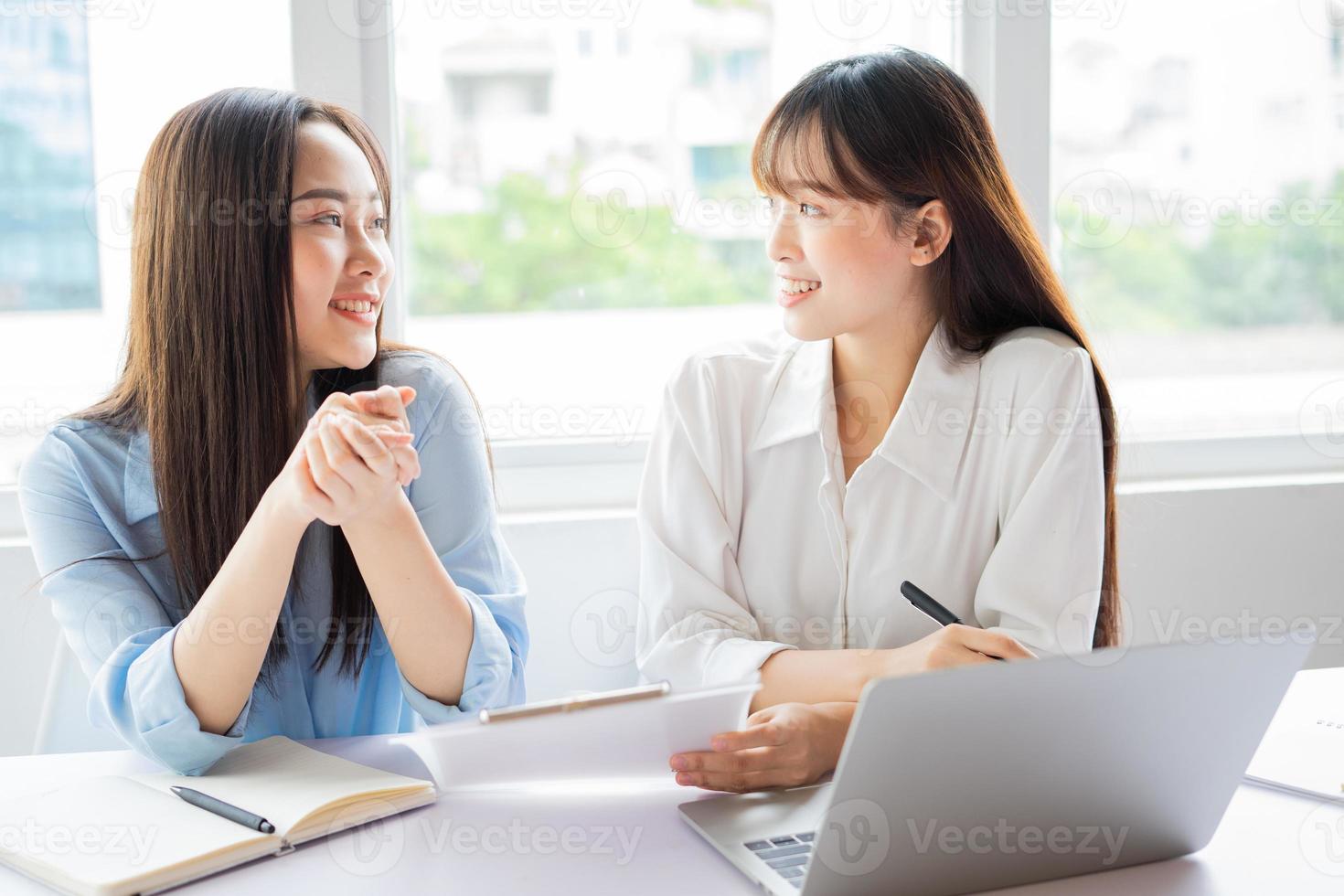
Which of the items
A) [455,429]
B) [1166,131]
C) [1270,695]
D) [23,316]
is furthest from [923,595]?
[23,316]

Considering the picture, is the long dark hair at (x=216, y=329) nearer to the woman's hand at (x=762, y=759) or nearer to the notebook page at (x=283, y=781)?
the notebook page at (x=283, y=781)

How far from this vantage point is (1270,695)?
2.91 ft

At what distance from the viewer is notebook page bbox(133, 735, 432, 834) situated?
1.01 m

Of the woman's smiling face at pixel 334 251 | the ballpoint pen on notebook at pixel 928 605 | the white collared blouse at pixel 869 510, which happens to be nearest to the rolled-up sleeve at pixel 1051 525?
the white collared blouse at pixel 869 510

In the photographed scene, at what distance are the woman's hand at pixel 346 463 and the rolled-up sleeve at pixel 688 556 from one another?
0.48 meters

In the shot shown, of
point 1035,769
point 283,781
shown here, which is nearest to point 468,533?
point 283,781

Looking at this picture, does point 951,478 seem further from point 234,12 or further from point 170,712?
point 234,12

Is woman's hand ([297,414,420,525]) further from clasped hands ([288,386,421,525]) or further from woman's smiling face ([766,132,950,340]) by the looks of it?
woman's smiling face ([766,132,950,340])

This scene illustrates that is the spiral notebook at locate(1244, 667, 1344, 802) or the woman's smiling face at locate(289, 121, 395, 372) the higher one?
the woman's smiling face at locate(289, 121, 395, 372)

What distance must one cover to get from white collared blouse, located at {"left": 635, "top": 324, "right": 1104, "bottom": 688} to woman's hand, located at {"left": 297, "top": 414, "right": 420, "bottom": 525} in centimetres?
48

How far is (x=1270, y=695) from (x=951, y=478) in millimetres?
682

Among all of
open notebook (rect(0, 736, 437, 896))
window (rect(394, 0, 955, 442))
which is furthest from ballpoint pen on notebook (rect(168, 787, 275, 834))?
window (rect(394, 0, 955, 442))

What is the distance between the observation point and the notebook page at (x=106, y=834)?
907 millimetres

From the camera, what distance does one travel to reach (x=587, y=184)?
7.06 ft
